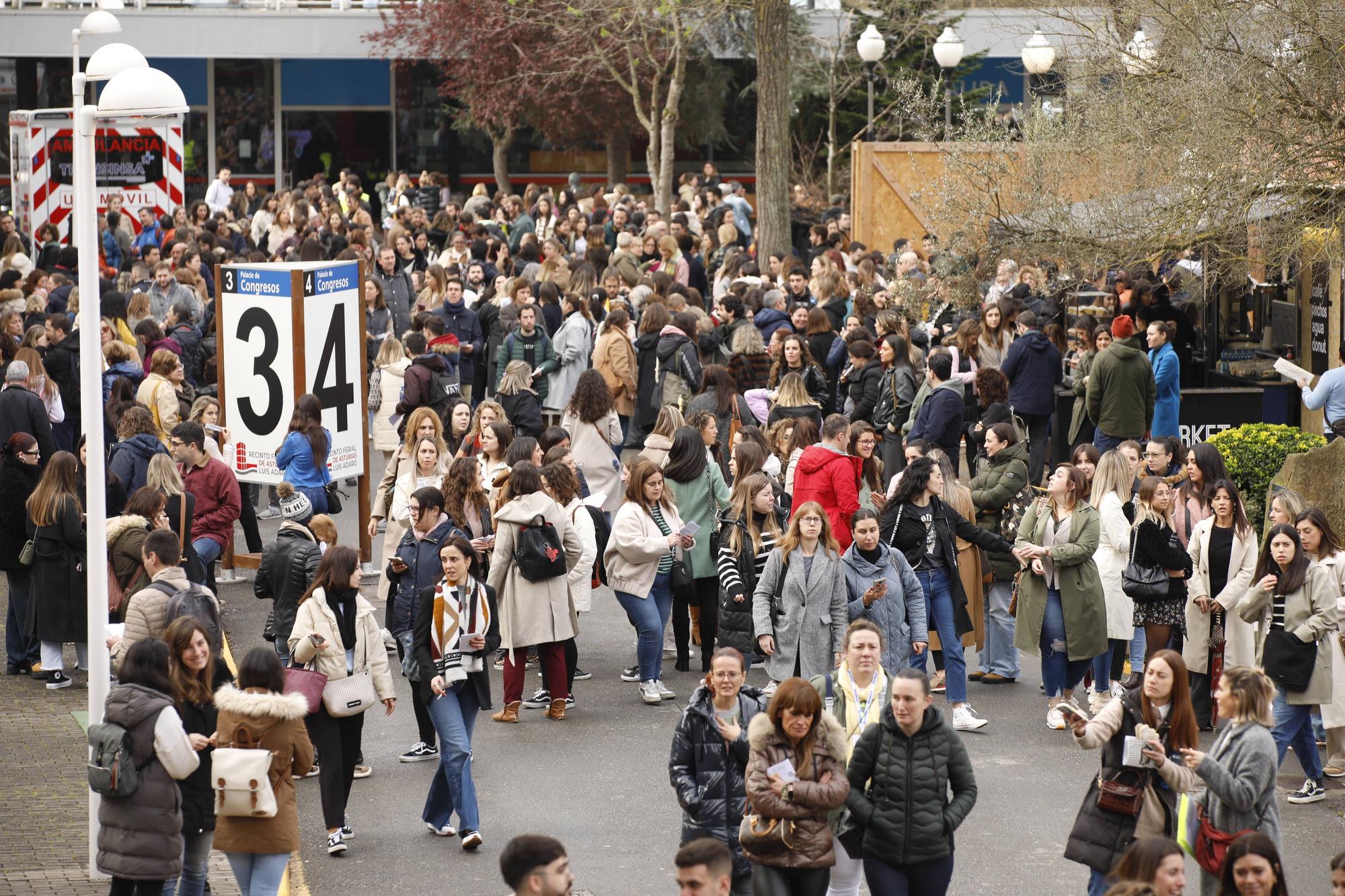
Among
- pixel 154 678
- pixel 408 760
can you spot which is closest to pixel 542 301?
pixel 408 760

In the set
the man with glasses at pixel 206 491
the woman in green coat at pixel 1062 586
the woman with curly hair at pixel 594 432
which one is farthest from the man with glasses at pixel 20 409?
the woman in green coat at pixel 1062 586

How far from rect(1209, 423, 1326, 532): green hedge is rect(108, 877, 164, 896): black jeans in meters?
9.08

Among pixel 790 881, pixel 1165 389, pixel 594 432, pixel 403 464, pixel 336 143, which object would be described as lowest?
pixel 790 881

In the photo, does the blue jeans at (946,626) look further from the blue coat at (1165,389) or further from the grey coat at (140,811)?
the blue coat at (1165,389)

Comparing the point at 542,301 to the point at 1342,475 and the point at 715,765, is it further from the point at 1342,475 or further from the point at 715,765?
the point at 715,765

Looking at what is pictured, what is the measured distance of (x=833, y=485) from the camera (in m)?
11.6

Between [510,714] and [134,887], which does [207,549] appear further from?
[134,887]

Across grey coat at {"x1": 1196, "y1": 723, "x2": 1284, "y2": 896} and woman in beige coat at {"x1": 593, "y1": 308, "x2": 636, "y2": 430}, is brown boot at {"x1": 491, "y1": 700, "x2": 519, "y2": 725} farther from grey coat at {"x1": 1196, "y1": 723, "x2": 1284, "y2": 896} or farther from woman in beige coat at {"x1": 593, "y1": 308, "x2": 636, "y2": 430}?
woman in beige coat at {"x1": 593, "y1": 308, "x2": 636, "y2": 430}

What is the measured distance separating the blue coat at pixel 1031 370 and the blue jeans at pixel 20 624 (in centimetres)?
882

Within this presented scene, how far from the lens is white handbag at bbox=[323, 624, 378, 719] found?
8.51 m

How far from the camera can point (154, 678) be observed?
24.1 feet

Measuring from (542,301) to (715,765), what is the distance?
39.8ft

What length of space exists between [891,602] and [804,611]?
Result: 1.63 feet

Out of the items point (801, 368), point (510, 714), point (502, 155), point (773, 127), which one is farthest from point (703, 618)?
point (502, 155)
